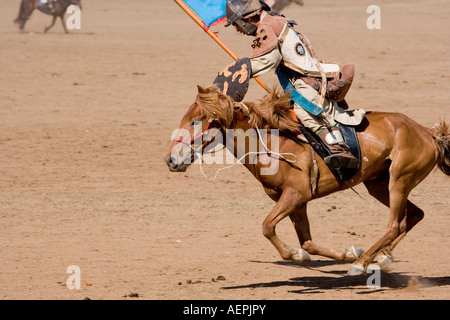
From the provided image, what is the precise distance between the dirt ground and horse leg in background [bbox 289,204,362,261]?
1.06ft

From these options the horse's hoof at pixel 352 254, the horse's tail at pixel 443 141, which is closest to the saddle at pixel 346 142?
the horse's hoof at pixel 352 254

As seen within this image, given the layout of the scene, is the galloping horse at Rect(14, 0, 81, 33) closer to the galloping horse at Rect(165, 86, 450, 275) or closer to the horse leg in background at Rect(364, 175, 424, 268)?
the horse leg in background at Rect(364, 175, 424, 268)

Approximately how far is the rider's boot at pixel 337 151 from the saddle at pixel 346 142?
39mm

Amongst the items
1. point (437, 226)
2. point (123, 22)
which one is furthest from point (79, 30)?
point (437, 226)

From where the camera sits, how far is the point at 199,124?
677 centimetres

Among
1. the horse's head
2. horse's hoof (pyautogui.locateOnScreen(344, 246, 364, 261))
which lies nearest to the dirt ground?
horse's hoof (pyautogui.locateOnScreen(344, 246, 364, 261))

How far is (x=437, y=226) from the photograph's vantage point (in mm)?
9484

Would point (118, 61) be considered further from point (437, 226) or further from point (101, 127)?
point (437, 226)

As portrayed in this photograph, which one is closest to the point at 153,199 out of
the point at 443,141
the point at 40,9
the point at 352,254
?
the point at 352,254

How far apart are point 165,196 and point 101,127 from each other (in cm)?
411

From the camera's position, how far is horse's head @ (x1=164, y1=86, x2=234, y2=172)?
6.69 m

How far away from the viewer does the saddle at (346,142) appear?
7.15 metres

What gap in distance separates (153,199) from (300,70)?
4.03 m

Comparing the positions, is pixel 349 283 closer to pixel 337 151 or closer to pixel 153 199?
pixel 337 151
